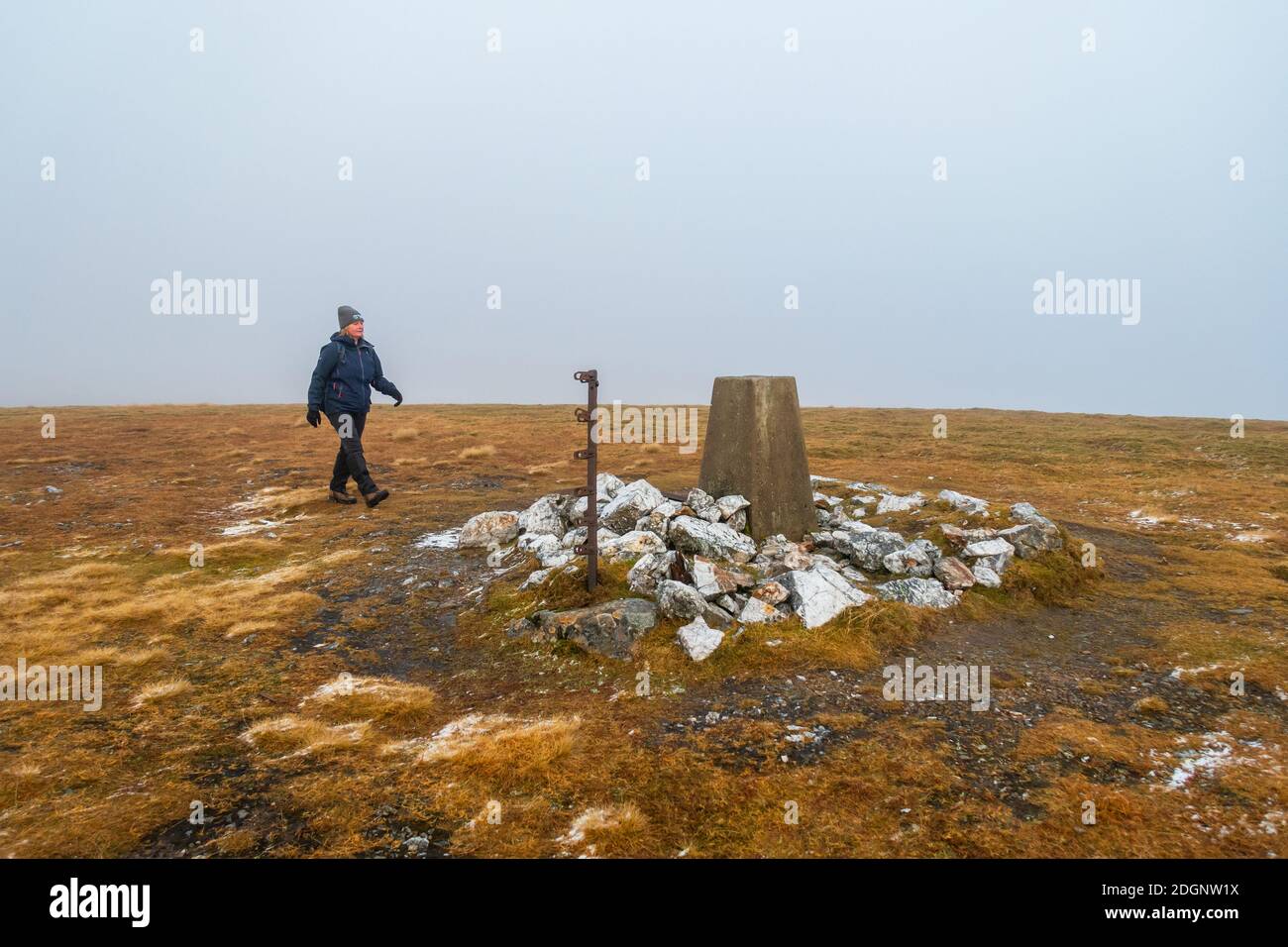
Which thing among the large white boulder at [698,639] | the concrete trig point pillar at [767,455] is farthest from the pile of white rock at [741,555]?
the concrete trig point pillar at [767,455]

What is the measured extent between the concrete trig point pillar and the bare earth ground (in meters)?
2.24

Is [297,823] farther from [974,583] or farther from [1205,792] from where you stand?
[974,583]

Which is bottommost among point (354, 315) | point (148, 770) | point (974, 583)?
point (148, 770)

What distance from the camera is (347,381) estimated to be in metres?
11.1

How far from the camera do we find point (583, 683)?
221 inches

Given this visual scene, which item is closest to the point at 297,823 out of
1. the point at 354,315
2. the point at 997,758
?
the point at 997,758

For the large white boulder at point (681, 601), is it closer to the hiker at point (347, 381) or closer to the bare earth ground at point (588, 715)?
the bare earth ground at point (588, 715)

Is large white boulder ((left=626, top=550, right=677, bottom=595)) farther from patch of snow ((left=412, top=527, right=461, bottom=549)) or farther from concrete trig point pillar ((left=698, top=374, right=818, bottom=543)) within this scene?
patch of snow ((left=412, top=527, right=461, bottom=549))

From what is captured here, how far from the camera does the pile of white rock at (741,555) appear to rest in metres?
6.47

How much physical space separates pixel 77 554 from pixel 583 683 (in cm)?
857

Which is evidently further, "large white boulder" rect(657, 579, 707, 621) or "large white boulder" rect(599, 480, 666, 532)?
"large white boulder" rect(599, 480, 666, 532)

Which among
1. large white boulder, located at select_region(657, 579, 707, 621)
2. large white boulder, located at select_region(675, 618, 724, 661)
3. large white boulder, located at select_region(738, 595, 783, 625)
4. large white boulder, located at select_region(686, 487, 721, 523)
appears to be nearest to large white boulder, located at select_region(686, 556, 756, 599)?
large white boulder, located at select_region(657, 579, 707, 621)

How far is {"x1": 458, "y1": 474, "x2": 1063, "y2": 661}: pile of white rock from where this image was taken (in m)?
6.47

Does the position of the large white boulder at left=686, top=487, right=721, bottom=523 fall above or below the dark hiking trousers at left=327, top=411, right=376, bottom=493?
below
